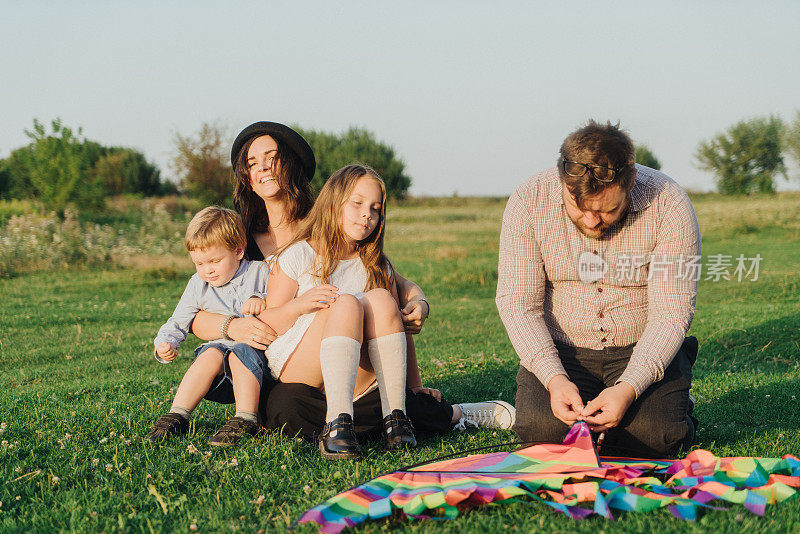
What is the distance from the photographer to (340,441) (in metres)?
3.52

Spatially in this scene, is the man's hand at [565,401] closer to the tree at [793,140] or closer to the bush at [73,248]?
the bush at [73,248]

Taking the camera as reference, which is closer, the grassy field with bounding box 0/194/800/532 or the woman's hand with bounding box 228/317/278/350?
the grassy field with bounding box 0/194/800/532

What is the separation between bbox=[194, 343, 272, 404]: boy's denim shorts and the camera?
13.1 ft

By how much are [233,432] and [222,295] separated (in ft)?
3.20

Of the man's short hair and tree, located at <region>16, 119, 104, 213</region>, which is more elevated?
tree, located at <region>16, 119, 104, 213</region>

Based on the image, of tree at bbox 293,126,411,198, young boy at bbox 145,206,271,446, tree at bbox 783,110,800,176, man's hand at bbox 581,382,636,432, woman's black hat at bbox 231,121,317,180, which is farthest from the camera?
tree at bbox 293,126,411,198

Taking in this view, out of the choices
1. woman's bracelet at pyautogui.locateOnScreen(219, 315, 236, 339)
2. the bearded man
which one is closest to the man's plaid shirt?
the bearded man

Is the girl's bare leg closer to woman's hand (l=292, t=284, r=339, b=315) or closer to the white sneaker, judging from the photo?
woman's hand (l=292, t=284, r=339, b=315)

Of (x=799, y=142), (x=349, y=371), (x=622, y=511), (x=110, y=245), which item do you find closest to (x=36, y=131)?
(x=110, y=245)

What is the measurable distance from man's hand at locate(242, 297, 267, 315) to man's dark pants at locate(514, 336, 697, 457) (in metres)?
1.56

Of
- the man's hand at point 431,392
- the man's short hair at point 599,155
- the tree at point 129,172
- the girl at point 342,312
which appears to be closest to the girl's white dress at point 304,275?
the girl at point 342,312

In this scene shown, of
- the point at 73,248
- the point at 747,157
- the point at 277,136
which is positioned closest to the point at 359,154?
the point at 747,157

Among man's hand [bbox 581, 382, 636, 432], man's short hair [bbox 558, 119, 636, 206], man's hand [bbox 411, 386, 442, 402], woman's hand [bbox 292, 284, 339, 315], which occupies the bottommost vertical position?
man's hand [bbox 411, 386, 442, 402]

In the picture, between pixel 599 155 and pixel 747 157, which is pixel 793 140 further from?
pixel 599 155
